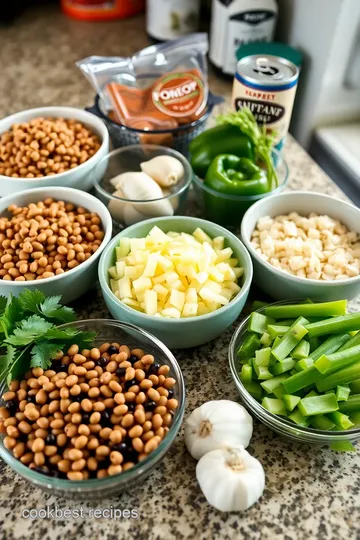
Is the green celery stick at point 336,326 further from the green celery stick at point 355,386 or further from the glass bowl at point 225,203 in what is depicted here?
the glass bowl at point 225,203

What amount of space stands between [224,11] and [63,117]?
2.16 ft

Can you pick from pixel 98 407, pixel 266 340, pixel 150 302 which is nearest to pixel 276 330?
pixel 266 340

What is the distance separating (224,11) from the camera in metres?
1.59

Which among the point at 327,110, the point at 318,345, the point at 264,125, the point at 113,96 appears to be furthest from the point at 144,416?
the point at 327,110

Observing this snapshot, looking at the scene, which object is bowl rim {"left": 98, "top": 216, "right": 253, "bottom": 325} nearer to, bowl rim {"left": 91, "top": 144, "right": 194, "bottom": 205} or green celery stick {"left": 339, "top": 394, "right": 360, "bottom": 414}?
bowl rim {"left": 91, "top": 144, "right": 194, "bottom": 205}

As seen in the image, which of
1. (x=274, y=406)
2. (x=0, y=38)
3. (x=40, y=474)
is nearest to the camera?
(x=40, y=474)

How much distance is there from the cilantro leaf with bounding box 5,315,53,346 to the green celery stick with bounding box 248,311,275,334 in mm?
380

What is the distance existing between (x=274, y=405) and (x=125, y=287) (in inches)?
14.1

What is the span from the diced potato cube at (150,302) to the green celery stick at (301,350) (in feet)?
0.89

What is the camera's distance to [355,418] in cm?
Result: 86

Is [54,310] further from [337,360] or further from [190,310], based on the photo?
[337,360]

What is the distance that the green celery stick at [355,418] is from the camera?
86 centimetres

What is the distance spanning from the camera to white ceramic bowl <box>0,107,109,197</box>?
3.83 feet

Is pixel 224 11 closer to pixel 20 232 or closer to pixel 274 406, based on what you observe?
pixel 20 232
